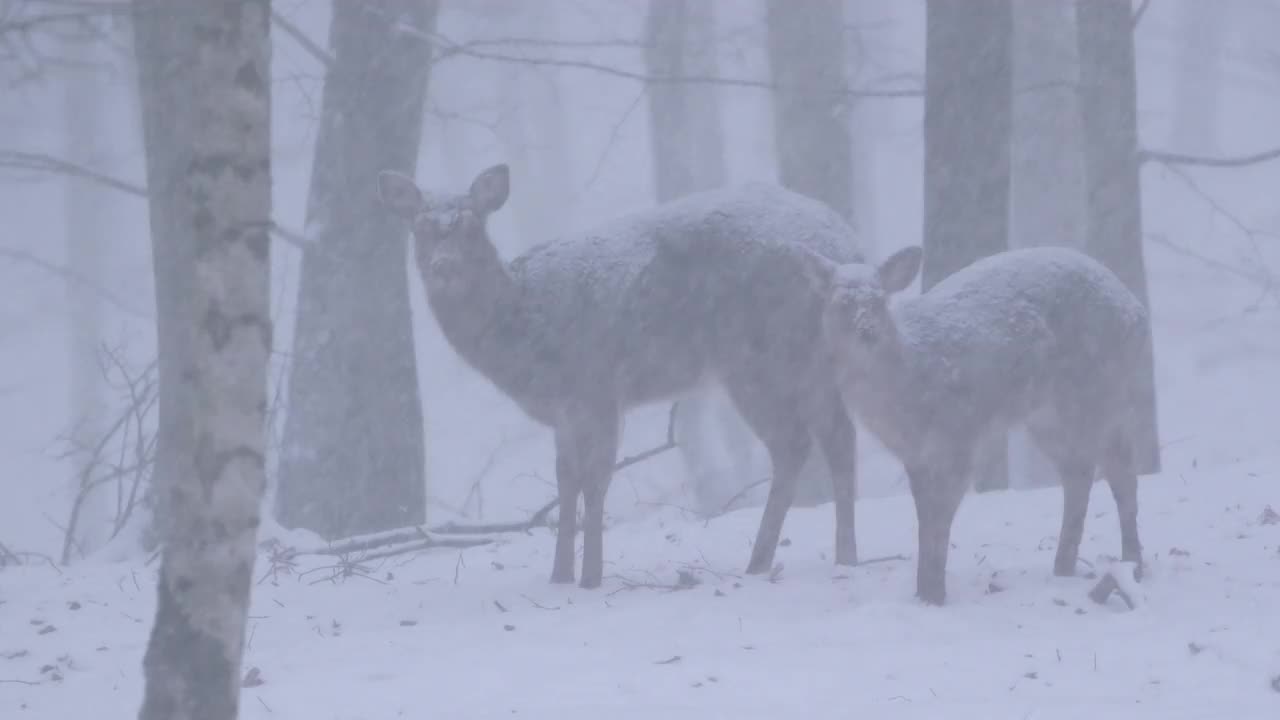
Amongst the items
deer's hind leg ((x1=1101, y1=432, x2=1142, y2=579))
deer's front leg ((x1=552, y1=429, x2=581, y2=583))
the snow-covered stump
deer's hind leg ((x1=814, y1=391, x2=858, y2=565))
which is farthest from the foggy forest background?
the snow-covered stump

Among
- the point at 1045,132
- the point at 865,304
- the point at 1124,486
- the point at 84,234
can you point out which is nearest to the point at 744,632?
the point at 865,304

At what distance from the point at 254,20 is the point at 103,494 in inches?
1001

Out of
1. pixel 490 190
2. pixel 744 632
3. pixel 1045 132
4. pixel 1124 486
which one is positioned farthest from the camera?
pixel 1045 132

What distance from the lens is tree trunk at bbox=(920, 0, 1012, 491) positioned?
9625mm

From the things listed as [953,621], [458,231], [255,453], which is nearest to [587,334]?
[458,231]

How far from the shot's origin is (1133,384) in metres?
7.36

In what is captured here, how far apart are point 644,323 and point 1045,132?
29.6 feet

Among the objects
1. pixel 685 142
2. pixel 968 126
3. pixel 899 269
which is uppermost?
pixel 968 126

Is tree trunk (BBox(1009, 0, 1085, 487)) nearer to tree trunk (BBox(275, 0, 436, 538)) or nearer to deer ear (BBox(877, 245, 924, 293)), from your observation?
tree trunk (BBox(275, 0, 436, 538))

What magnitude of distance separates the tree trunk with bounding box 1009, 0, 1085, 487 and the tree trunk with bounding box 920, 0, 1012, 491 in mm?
5767

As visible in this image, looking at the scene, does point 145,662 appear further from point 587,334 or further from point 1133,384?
point 1133,384

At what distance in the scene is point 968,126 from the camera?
31.6 ft

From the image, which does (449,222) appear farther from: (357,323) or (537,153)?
(537,153)

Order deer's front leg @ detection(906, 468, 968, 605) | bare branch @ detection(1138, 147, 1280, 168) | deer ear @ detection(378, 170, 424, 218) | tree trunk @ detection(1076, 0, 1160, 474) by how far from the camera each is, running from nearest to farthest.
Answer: deer's front leg @ detection(906, 468, 968, 605) < deer ear @ detection(378, 170, 424, 218) < tree trunk @ detection(1076, 0, 1160, 474) < bare branch @ detection(1138, 147, 1280, 168)
